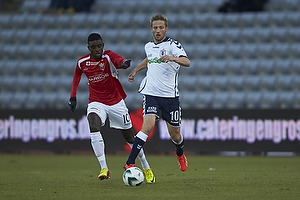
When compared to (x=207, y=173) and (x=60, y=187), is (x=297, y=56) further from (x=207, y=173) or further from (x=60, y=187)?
(x=60, y=187)

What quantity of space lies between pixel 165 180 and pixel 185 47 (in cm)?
905

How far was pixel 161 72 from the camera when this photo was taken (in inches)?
286

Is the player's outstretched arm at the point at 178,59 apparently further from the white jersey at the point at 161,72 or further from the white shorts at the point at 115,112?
the white shorts at the point at 115,112

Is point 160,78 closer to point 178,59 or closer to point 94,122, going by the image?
point 178,59

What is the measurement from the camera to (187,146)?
12.9 metres

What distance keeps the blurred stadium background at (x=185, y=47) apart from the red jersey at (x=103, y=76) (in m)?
7.21

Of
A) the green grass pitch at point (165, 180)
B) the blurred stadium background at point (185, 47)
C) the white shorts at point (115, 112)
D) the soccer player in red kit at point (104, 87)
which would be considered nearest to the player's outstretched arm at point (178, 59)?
the soccer player in red kit at point (104, 87)

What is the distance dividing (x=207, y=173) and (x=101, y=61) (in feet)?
8.43

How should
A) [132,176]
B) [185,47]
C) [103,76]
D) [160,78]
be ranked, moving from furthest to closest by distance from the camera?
[185,47] < [103,76] < [160,78] < [132,176]

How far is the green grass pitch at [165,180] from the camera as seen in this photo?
605 cm

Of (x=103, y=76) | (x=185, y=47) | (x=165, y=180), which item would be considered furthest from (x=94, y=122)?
(x=185, y=47)

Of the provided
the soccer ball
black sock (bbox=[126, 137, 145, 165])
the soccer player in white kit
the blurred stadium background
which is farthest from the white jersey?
the blurred stadium background

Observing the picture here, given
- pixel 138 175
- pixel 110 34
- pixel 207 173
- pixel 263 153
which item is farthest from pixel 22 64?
pixel 138 175

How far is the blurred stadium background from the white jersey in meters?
7.41
